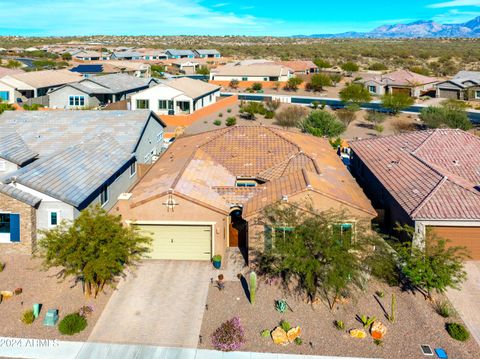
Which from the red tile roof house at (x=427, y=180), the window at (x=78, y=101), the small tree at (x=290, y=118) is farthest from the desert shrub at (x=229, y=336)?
the window at (x=78, y=101)

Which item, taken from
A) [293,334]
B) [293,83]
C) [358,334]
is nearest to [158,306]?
[293,334]

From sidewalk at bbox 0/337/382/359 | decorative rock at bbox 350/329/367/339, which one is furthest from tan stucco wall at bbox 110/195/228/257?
decorative rock at bbox 350/329/367/339

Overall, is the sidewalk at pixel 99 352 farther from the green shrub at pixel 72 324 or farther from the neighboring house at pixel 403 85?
the neighboring house at pixel 403 85

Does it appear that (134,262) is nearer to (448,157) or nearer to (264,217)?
(264,217)

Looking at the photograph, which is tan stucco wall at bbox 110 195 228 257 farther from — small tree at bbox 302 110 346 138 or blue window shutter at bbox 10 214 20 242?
small tree at bbox 302 110 346 138

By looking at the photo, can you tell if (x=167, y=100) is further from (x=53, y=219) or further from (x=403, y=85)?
(x=403, y=85)
